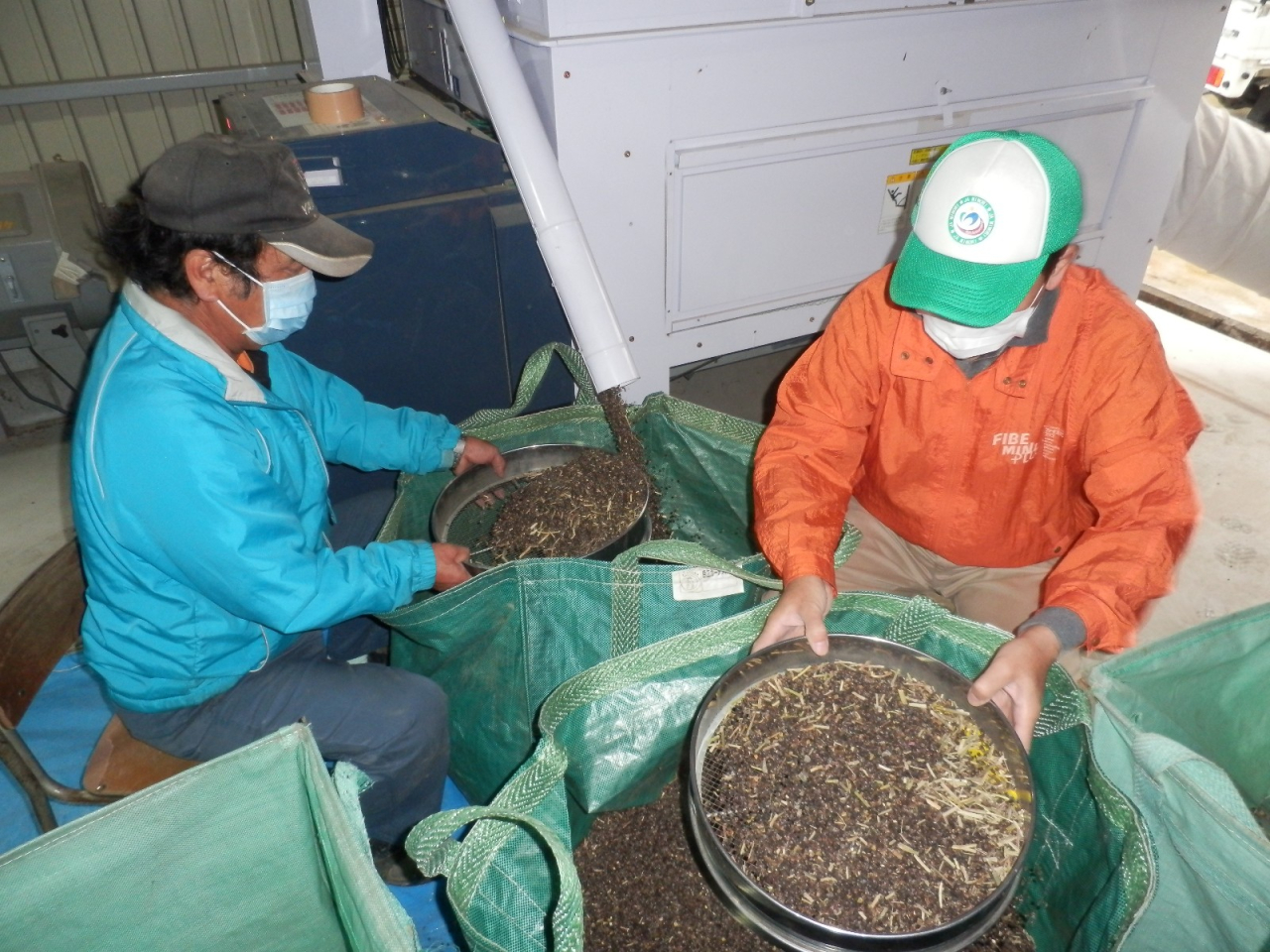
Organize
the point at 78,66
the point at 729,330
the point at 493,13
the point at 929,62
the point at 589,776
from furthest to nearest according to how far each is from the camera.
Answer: the point at 78,66 → the point at 729,330 → the point at 929,62 → the point at 493,13 → the point at 589,776

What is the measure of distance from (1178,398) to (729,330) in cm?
113

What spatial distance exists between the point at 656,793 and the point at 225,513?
84cm

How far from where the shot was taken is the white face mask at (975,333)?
120cm

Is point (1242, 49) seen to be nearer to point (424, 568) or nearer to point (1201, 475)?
point (1201, 475)

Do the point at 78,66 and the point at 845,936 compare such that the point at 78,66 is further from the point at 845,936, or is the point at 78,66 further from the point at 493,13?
the point at 845,936

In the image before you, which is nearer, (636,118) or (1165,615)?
(636,118)

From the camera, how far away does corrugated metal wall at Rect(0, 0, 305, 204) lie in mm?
3316

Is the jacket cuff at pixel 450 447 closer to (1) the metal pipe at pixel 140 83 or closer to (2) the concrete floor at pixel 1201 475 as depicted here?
(2) the concrete floor at pixel 1201 475

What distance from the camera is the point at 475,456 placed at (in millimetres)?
1775

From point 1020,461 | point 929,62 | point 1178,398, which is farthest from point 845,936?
point 929,62

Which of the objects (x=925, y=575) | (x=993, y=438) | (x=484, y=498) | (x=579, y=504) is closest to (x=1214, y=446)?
(x=925, y=575)

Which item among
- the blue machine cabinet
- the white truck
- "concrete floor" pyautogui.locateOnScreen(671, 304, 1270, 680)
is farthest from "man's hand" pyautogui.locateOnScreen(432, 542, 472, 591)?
the white truck

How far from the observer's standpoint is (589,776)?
1.22m

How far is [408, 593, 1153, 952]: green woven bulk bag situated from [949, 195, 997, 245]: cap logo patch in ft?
1.74
